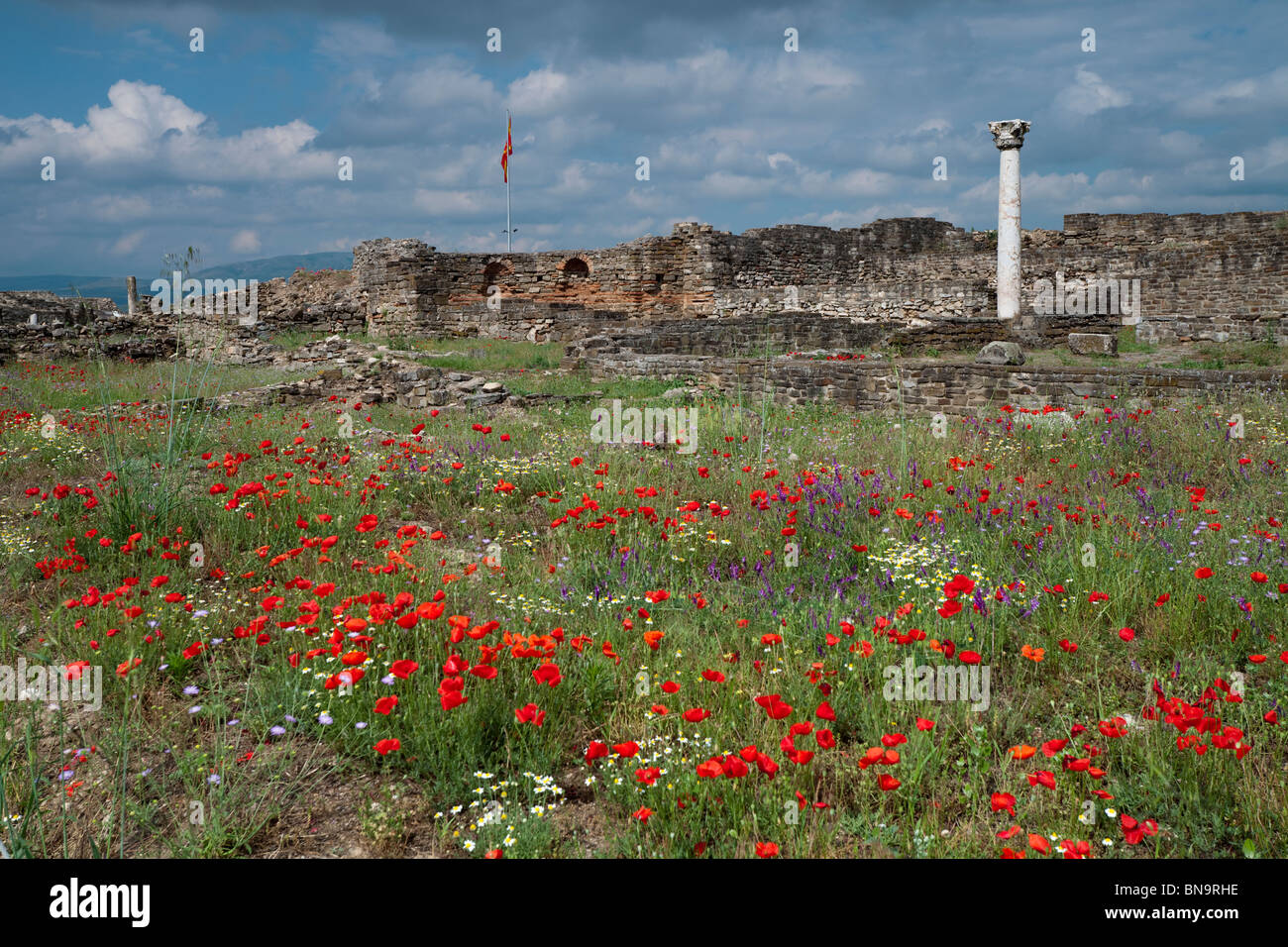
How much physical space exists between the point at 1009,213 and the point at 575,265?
45.1 ft

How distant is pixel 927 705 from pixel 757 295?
994 inches

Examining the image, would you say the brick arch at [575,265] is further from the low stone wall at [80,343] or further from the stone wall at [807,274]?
the low stone wall at [80,343]

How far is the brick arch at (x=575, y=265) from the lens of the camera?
89.9 feet

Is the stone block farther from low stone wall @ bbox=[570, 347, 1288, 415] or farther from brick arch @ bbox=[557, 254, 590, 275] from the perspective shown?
brick arch @ bbox=[557, 254, 590, 275]

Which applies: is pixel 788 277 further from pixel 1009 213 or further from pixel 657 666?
pixel 657 666

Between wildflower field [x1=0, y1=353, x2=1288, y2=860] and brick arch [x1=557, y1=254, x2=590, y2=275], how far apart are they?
22526 mm

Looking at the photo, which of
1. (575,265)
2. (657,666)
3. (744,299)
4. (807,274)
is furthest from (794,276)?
(657,666)

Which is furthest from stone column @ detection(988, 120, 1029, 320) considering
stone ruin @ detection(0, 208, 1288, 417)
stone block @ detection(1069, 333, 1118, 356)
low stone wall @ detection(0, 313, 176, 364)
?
low stone wall @ detection(0, 313, 176, 364)

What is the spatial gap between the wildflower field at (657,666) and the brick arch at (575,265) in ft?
73.9

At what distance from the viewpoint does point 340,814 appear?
2.44 m

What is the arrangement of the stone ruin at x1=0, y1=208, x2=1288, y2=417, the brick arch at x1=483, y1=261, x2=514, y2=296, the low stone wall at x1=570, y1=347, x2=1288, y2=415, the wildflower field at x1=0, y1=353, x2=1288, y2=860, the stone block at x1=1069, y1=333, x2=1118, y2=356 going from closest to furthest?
the wildflower field at x1=0, y1=353, x2=1288, y2=860 → the low stone wall at x1=570, y1=347, x2=1288, y2=415 → the stone block at x1=1069, y1=333, x2=1118, y2=356 → the stone ruin at x1=0, y1=208, x2=1288, y2=417 → the brick arch at x1=483, y1=261, x2=514, y2=296

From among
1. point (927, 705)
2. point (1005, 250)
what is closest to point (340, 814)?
point (927, 705)

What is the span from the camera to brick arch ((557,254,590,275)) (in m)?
27.4

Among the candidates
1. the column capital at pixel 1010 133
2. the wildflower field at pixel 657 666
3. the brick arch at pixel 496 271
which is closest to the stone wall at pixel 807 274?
the brick arch at pixel 496 271
